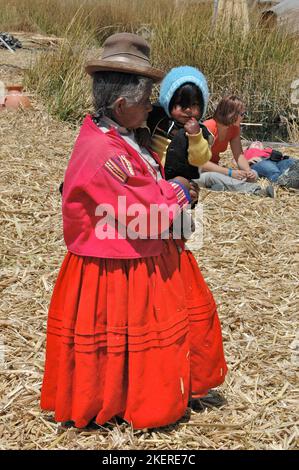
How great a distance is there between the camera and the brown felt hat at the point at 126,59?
2.06 meters

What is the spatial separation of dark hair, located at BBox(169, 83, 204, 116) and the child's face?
0.01 metres

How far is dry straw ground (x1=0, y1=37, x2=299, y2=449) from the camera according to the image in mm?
2490

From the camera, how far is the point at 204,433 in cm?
250

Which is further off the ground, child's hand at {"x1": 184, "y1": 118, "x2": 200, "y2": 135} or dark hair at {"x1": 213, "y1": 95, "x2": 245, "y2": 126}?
dark hair at {"x1": 213, "y1": 95, "x2": 245, "y2": 126}

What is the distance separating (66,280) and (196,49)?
619 cm

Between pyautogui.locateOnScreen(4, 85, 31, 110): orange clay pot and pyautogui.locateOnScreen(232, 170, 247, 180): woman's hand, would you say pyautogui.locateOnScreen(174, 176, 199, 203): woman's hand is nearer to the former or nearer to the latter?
pyautogui.locateOnScreen(232, 170, 247, 180): woman's hand

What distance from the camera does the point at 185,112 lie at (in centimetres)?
238

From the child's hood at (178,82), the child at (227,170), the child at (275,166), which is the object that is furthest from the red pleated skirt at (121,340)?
the child at (275,166)

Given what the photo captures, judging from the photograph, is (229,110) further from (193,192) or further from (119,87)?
(119,87)

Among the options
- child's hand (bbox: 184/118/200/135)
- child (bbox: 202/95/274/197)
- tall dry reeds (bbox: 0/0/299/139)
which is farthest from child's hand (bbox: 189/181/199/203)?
tall dry reeds (bbox: 0/0/299/139)

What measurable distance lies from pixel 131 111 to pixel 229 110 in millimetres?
3429

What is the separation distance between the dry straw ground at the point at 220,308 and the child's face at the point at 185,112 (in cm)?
110

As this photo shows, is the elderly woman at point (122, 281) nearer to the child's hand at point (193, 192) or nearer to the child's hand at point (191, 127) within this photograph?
the child's hand at point (193, 192)
